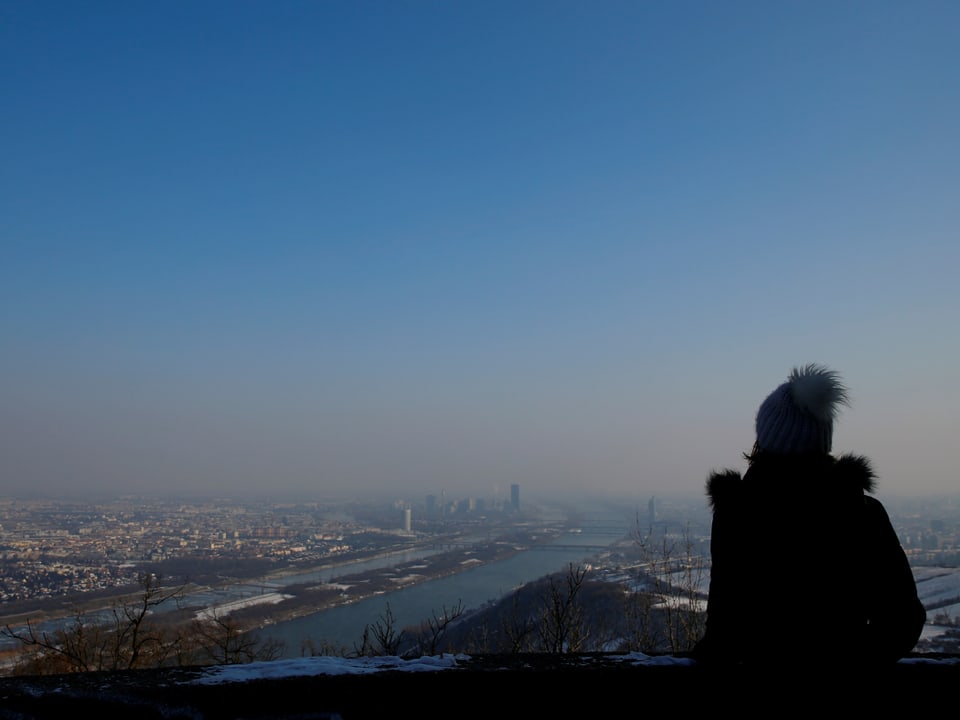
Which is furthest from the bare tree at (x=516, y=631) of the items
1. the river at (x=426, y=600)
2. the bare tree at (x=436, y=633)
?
the river at (x=426, y=600)

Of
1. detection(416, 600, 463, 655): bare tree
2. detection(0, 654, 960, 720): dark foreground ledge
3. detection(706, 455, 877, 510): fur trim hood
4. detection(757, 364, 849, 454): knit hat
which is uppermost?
detection(757, 364, 849, 454): knit hat

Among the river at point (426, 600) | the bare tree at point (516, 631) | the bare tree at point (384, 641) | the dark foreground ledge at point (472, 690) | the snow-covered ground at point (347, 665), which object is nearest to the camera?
the dark foreground ledge at point (472, 690)

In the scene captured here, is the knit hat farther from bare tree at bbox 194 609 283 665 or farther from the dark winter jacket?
bare tree at bbox 194 609 283 665

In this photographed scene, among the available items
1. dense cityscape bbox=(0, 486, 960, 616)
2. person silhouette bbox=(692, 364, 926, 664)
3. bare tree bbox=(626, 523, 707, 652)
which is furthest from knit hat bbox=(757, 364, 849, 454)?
dense cityscape bbox=(0, 486, 960, 616)

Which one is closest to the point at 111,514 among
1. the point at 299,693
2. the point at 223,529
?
the point at 223,529

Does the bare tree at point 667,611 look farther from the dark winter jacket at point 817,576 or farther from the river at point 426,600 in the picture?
the dark winter jacket at point 817,576

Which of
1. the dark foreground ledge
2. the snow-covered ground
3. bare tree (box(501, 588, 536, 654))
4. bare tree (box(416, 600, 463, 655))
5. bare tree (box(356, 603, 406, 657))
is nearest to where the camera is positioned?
the dark foreground ledge

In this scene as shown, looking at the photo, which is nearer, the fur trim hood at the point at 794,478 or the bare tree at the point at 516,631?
the fur trim hood at the point at 794,478
